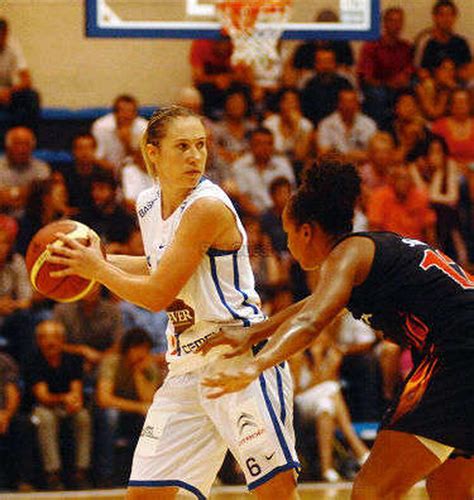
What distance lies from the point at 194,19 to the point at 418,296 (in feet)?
17.2

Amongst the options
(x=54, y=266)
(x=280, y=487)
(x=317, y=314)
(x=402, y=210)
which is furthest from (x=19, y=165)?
(x=317, y=314)

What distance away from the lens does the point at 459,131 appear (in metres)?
11.9

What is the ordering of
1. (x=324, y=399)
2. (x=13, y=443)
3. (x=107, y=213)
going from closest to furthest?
(x=13, y=443), (x=324, y=399), (x=107, y=213)

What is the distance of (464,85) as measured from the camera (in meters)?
12.4

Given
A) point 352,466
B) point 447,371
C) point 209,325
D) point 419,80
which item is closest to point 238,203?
point 352,466

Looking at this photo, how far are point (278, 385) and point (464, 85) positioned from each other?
326 inches

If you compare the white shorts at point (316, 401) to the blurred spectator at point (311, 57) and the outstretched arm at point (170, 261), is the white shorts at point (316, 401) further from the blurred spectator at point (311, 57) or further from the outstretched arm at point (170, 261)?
the outstretched arm at point (170, 261)

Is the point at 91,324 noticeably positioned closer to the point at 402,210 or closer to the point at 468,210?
the point at 402,210

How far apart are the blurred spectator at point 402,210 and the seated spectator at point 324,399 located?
153 cm

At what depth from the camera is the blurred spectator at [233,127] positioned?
11016 millimetres

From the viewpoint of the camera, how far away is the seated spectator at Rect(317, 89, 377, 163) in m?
11.5

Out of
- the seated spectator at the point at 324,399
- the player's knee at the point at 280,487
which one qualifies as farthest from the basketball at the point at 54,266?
the seated spectator at the point at 324,399

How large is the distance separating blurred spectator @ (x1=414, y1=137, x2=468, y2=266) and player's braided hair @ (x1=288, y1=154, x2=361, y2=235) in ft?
22.1

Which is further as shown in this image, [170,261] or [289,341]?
[170,261]
